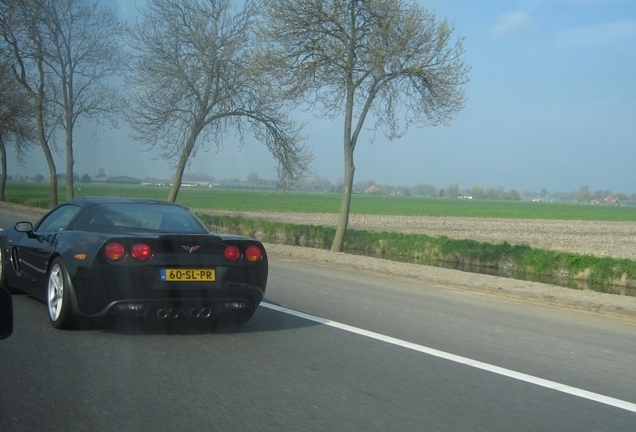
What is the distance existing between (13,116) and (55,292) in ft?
150

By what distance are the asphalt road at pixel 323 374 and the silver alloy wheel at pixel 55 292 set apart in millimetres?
193

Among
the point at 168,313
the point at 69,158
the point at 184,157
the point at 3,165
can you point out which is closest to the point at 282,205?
the point at 3,165

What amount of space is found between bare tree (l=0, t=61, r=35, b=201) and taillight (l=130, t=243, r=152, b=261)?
119 feet

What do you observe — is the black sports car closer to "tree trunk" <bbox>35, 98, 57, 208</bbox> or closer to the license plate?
the license plate

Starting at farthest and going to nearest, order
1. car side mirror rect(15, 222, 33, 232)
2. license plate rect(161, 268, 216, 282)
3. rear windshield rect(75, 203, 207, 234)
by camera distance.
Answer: car side mirror rect(15, 222, 33, 232)
rear windshield rect(75, 203, 207, 234)
license plate rect(161, 268, 216, 282)

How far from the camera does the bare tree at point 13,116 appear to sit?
44.5m

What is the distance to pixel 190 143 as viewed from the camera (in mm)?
31125

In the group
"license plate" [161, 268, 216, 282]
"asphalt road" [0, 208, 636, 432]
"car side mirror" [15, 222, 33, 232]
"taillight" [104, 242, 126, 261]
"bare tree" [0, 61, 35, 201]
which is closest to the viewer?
"asphalt road" [0, 208, 636, 432]

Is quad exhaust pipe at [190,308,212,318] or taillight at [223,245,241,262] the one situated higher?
taillight at [223,245,241,262]

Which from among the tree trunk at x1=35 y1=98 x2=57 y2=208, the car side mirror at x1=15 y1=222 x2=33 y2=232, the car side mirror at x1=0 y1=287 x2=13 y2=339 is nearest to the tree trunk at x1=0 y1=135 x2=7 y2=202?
the tree trunk at x1=35 y1=98 x2=57 y2=208

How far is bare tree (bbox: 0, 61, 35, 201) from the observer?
44.5 m

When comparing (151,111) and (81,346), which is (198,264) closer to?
(81,346)

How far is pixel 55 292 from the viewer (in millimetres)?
7805

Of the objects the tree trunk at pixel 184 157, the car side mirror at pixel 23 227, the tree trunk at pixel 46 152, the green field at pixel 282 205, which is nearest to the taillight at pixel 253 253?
the car side mirror at pixel 23 227
